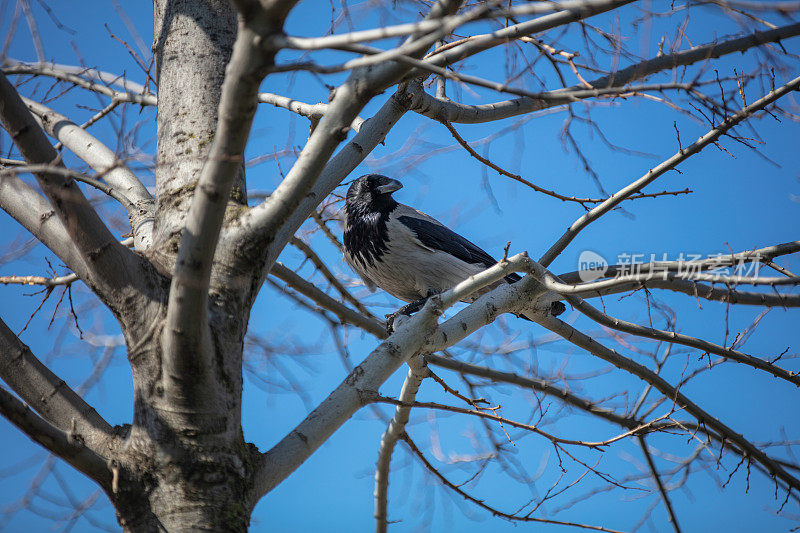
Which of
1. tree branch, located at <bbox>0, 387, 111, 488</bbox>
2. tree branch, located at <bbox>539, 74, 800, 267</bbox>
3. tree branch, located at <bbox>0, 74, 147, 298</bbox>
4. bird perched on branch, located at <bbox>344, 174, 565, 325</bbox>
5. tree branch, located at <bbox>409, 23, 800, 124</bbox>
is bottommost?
tree branch, located at <bbox>0, 387, 111, 488</bbox>

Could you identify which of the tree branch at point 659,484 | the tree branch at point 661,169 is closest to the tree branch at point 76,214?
the tree branch at point 661,169

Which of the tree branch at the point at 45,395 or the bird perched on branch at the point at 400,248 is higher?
the bird perched on branch at the point at 400,248

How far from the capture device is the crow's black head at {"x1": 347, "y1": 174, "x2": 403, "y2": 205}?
4.85 metres

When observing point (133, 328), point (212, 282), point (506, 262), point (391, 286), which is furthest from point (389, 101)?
point (391, 286)

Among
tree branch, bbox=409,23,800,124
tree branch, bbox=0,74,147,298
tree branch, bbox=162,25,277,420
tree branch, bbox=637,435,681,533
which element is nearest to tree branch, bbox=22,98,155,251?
tree branch, bbox=0,74,147,298

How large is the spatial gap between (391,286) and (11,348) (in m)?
3.01

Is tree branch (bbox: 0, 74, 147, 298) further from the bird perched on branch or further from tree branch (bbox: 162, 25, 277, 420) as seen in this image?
the bird perched on branch

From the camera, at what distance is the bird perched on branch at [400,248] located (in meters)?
4.63

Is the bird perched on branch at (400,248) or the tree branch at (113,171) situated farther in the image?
the bird perched on branch at (400,248)

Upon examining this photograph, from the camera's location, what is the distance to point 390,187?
4832mm

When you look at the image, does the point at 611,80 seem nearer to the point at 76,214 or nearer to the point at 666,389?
the point at 666,389

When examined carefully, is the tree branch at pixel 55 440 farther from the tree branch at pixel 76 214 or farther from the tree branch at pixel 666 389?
the tree branch at pixel 666 389

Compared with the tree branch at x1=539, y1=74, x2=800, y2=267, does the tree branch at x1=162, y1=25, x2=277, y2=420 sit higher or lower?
lower

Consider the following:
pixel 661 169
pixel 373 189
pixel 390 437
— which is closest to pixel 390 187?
pixel 373 189
